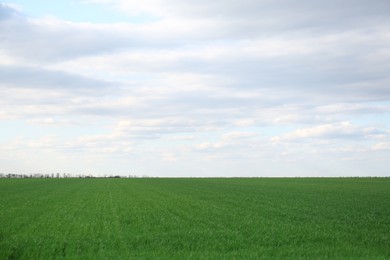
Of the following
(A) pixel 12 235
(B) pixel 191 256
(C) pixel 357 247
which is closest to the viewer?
(B) pixel 191 256

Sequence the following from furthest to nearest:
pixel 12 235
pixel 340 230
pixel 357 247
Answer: pixel 340 230
pixel 12 235
pixel 357 247

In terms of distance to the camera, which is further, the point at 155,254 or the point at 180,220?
the point at 180,220

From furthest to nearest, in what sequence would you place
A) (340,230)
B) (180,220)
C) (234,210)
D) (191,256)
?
1. (234,210)
2. (180,220)
3. (340,230)
4. (191,256)

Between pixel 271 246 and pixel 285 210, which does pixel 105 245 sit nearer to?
pixel 271 246

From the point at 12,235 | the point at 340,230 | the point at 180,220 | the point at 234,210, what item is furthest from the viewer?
the point at 234,210

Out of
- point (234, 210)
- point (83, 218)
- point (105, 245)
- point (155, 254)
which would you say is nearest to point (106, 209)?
point (83, 218)

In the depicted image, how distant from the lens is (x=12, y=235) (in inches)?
938

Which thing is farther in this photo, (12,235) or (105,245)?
(12,235)

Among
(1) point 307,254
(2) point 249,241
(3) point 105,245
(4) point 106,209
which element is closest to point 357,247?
(1) point 307,254

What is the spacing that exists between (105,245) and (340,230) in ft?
40.0

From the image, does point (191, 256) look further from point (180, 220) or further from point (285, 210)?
point (285, 210)

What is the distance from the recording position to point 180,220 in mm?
29703

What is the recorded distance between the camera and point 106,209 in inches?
1491

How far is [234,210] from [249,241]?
1414cm
